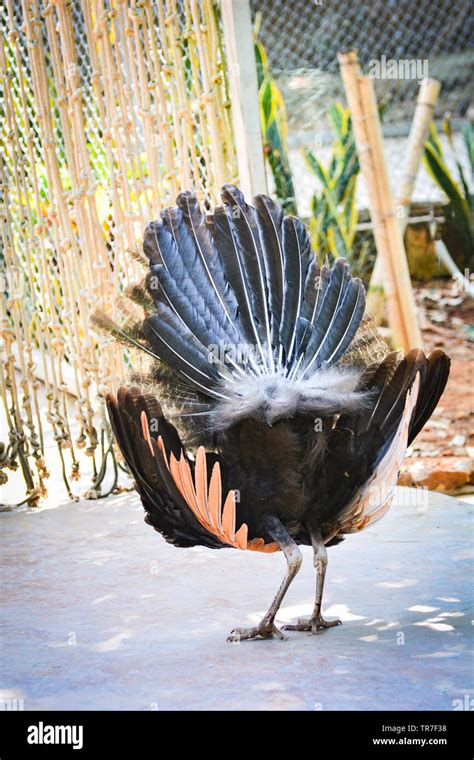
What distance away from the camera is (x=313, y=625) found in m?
2.48

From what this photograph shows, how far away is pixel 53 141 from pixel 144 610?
2116 mm

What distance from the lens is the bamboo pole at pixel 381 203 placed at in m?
4.75

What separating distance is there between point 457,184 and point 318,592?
469 centimetres

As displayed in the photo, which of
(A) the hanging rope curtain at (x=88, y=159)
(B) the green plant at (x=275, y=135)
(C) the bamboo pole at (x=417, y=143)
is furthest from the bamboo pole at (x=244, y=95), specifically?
(C) the bamboo pole at (x=417, y=143)

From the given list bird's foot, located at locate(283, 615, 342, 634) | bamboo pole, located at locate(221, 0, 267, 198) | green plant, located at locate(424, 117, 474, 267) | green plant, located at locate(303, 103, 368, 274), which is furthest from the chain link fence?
bird's foot, located at locate(283, 615, 342, 634)

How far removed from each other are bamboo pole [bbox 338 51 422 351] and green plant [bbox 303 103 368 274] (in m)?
1.37

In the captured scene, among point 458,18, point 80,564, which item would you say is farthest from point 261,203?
point 458,18

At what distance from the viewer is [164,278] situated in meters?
2.59

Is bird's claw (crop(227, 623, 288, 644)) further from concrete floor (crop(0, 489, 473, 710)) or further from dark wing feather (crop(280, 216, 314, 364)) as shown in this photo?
dark wing feather (crop(280, 216, 314, 364))

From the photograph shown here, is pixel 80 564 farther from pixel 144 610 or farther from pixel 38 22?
pixel 38 22

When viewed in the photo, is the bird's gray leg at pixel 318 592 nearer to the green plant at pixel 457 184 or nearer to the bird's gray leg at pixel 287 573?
the bird's gray leg at pixel 287 573

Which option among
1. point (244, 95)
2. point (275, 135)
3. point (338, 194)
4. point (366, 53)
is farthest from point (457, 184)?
point (244, 95)

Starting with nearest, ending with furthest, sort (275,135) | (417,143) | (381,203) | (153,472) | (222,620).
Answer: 1. (153,472)
2. (222,620)
3. (381,203)
4. (275,135)
5. (417,143)

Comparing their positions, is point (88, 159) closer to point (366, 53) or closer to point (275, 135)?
point (275, 135)
